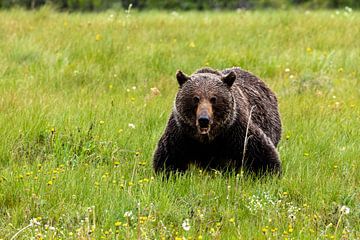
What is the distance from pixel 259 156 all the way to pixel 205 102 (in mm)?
695

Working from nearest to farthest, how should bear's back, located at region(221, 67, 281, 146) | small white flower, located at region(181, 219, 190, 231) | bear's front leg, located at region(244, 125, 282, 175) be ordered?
small white flower, located at region(181, 219, 190, 231) < bear's front leg, located at region(244, 125, 282, 175) < bear's back, located at region(221, 67, 281, 146)

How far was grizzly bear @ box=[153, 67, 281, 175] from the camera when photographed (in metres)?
5.32

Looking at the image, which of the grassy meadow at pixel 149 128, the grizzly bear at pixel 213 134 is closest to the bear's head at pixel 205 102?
the grizzly bear at pixel 213 134

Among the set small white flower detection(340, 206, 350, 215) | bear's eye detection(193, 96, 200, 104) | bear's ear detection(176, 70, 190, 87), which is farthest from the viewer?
bear's ear detection(176, 70, 190, 87)

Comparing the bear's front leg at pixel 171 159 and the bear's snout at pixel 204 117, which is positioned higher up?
the bear's snout at pixel 204 117

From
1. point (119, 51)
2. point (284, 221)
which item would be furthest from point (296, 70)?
point (284, 221)

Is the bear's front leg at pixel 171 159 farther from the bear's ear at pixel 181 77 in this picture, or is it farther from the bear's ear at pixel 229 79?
the bear's ear at pixel 229 79

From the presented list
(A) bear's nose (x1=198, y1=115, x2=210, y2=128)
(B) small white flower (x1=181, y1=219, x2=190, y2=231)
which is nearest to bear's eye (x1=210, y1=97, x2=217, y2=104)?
Answer: (A) bear's nose (x1=198, y1=115, x2=210, y2=128)

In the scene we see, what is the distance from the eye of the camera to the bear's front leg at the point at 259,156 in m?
5.58

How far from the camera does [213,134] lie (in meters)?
5.39

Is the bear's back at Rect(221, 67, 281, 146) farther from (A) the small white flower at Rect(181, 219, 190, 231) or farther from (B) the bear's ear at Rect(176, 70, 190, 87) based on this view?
(A) the small white flower at Rect(181, 219, 190, 231)

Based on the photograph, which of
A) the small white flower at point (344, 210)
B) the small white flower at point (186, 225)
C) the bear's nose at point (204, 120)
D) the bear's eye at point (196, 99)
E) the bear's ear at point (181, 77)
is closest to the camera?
the small white flower at point (186, 225)

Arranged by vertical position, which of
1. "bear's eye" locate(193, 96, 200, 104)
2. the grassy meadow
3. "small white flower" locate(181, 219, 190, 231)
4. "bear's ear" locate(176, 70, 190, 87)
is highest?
"bear's ear" locate(176, 70, 190, 87)

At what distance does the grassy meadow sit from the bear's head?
1.23 feet
